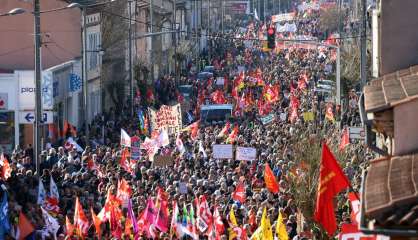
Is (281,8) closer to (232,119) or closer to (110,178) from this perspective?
(232,119)

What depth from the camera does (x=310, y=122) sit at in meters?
39.5

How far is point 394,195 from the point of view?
957 centimetres

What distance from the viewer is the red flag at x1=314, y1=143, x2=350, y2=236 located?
1631cm

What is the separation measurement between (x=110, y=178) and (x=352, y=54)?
30847mm

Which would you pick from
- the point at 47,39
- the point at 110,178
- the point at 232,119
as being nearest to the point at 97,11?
the point at 47,39

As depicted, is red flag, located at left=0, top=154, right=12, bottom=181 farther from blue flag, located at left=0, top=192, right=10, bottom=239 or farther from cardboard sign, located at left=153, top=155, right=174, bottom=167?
blue flag, located at left=0, top=192, right=10, bottom=239

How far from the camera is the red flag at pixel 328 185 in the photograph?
642 inches

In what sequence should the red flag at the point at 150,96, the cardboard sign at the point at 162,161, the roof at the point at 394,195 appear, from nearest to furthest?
the roof at the point at 394,195
the cardboard sign at the point at 162,161
the red flag at the point at 150,96

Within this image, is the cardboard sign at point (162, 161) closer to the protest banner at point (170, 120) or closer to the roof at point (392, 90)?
the protest banner at point (170, 120)

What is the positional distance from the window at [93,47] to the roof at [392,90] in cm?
4006

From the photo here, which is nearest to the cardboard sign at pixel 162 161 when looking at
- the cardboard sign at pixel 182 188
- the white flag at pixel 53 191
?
the cardboard sign at pixel 182 188

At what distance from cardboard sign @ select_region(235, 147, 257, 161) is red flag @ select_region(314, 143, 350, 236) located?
14.1m

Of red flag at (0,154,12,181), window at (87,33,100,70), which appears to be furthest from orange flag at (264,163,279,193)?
window at (87,33,100,70)

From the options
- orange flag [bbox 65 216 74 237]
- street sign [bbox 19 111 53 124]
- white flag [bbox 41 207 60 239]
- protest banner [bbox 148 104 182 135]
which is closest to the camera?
orange flag [bbox 65 216 74 237]
